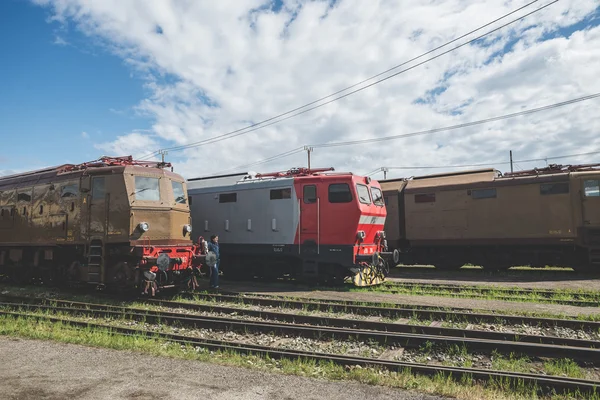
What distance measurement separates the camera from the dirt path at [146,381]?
5191 mm

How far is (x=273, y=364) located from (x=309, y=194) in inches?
309

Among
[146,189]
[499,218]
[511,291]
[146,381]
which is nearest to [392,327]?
[146,381]

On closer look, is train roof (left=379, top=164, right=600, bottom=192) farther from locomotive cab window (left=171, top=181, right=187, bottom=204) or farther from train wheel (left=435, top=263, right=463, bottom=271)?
locomotive cab window (left=171, top=181, right=187, bottom=204)

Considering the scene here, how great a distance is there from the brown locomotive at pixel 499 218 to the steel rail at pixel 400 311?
340 inches

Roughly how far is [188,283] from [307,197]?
15.1 ft

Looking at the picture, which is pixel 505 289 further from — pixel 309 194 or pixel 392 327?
pixel 309 194

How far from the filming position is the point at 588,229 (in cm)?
1544

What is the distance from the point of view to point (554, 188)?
16281 millimetres

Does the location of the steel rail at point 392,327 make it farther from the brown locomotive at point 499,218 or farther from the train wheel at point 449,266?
the train wheel at point 449,266

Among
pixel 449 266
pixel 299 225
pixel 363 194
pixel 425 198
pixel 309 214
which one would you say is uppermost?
pixel 425 198

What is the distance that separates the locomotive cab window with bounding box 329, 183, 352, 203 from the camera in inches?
524

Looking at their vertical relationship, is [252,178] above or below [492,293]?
above

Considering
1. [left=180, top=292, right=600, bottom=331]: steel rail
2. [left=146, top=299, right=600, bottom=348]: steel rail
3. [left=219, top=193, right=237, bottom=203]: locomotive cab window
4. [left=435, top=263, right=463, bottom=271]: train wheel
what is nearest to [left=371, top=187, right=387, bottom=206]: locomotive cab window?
[left=180, top=292, right=600, bottom=331]: steel rail

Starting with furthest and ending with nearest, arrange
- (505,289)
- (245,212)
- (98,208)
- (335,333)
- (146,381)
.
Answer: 1. (245,212)
2. (505,289)
3. (98,208)
4. (335,333)
5. (146,381)
